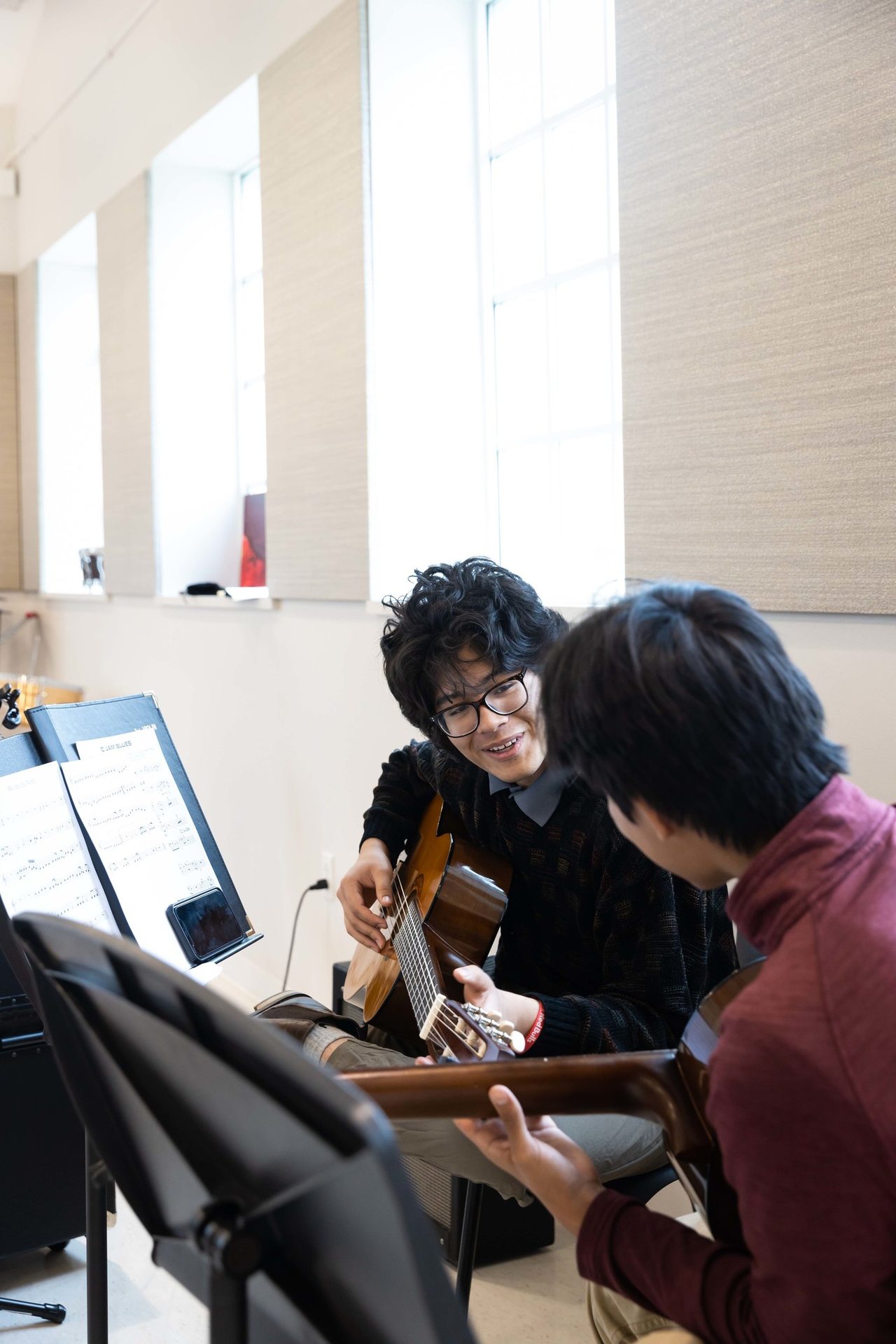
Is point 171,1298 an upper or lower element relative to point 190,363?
lower

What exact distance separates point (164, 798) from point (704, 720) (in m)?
1.02

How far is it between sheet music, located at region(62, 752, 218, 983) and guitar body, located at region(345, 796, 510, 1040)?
0.88ft

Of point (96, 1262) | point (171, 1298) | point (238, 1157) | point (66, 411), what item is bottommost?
point (171, 1298)

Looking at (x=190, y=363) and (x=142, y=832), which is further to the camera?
(x=190, y=363)

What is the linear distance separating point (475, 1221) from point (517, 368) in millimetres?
1990

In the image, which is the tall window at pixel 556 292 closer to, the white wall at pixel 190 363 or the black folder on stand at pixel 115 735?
the black folder on stand at pixel 115 735

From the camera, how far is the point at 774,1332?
80cm

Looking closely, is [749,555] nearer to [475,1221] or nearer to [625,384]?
[625,384]

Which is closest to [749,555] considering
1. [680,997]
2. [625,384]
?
[625,384]

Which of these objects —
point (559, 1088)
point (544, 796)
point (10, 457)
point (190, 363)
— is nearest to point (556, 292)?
point (544, 796)

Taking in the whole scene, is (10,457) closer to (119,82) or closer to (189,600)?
(119,82)

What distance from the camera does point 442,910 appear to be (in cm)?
159

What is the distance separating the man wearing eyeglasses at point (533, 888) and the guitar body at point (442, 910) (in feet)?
0.15

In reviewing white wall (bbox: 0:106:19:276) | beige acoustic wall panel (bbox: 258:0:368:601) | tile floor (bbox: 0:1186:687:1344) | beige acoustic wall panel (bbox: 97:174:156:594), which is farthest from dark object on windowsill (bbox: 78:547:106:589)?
tile floor (bbox: 0:1186:687:1344)
